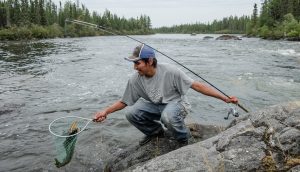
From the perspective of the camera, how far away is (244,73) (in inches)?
678

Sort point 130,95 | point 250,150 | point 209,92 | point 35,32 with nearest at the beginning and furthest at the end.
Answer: point 250,150, point 209,92, point 130,95, point 35,32

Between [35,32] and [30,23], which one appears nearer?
[35,32]

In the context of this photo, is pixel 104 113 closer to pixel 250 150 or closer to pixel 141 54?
pixel 141 54

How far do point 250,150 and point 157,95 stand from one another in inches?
80.1

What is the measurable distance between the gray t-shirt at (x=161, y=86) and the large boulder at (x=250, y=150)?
120 cm

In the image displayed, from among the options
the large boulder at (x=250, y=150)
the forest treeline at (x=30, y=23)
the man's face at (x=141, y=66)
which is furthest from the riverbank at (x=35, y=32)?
the large boulder at (x=250, y=150)

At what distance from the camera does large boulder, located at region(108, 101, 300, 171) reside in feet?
13.6

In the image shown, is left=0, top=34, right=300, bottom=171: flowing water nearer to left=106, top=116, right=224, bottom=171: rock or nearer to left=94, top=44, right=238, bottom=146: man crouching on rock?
left=106, top=116, right=224, bottom=171: rock

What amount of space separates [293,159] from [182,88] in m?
2.14

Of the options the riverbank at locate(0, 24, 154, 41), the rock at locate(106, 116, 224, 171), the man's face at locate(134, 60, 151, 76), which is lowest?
the rock at locate(106, 116, 224, 171)

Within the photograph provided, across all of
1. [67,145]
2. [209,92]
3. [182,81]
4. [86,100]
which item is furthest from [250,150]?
[86,100]

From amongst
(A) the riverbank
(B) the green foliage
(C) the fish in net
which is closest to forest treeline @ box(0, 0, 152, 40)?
(A) the riverbank

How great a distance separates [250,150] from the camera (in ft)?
14.2

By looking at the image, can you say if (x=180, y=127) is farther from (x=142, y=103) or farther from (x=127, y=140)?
(x=127, y=140)
